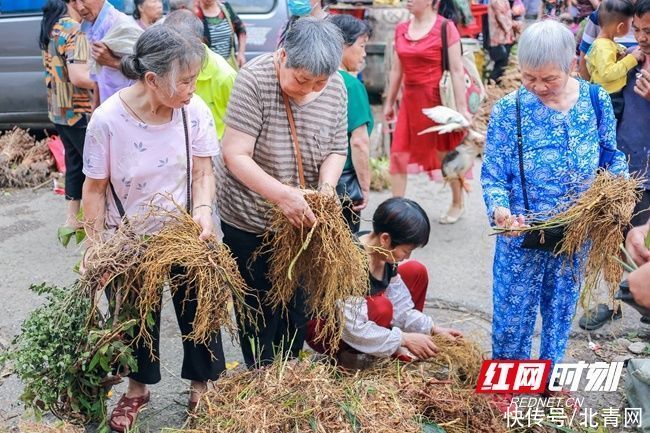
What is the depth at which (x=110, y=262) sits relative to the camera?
2844 mm

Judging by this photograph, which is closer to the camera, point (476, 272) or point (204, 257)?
point (204, 257)

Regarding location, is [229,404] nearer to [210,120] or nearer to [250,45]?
[210,120]

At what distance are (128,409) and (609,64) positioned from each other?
3179 millimetres

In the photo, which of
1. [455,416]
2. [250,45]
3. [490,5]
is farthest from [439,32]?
[490,5]

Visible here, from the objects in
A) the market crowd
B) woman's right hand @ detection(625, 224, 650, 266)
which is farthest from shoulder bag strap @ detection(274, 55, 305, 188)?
woman's right hand @ detection(625, 224, 650, 266)

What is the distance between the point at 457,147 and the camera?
18.5 ft

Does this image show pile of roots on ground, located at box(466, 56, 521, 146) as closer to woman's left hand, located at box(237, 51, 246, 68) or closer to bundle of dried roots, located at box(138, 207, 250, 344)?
woman's left hand, located at box(237, 51, 246, 68)

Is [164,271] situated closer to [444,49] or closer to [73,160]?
[73,160]

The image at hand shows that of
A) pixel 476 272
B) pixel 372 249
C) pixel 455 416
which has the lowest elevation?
pixel 476 272

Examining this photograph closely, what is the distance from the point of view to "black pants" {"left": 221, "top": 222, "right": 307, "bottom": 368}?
3332 millimetres

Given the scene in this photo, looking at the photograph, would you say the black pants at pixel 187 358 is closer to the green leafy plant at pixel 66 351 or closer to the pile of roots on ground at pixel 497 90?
the green leafy plant at pixel 66 351

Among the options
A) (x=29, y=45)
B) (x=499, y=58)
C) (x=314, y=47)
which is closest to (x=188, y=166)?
(x=314, y=47)

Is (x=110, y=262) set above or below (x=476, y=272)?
above

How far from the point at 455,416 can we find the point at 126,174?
5.40 ft
